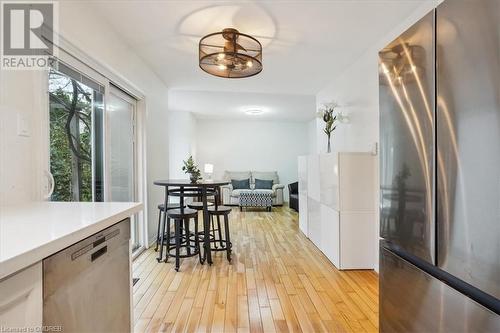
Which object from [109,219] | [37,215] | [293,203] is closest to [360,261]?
[109,219]

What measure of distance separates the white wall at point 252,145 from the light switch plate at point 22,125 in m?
6.46

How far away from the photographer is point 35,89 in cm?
157

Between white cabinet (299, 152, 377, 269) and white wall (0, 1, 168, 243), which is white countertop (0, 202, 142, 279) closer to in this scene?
white wall (0, 1, 168, 243)

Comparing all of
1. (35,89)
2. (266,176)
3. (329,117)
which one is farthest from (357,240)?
(266,176)

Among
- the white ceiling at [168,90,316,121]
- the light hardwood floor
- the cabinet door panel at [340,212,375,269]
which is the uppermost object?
the white ceiling at [168,90,316,121]

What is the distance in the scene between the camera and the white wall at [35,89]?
133 centimetres

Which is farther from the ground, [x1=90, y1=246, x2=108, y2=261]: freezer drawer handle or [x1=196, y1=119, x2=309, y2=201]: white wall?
[x1=196, y1=119, x2=309, y2=201]: white wall

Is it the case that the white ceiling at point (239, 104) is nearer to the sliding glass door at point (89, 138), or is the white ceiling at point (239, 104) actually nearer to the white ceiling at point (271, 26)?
the white ceiling at point (271, 26)

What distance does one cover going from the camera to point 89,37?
213 centimetres

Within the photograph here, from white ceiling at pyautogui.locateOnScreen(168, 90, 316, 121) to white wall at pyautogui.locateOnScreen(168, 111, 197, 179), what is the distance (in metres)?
0.32

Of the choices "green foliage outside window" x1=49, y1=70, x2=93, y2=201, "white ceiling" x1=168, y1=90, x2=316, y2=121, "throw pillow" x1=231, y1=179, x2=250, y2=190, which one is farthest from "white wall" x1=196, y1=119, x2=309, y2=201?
"green foliage outside window" x1=49, y1=70, x2=93, y2=201

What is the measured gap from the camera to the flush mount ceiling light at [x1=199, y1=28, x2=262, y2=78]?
7.41 feet

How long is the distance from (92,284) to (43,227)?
261mm

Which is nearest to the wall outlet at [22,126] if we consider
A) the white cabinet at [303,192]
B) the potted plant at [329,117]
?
the potted plant at [329,117]
